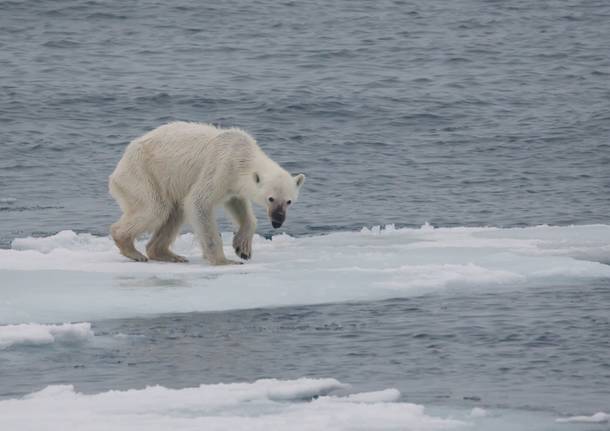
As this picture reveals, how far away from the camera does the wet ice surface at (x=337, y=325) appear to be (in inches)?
335

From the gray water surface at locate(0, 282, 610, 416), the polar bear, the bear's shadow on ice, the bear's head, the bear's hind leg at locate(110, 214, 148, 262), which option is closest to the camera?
the gray water surface at locate(0, 282, 610, 416)

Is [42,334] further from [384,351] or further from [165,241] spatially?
[165,241]

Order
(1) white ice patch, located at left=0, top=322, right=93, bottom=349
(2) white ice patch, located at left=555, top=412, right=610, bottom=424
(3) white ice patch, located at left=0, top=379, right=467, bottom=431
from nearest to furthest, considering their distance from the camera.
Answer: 1. (3) white ice patch, located at left=0, top=379, right=467, bottom=431
2. (2) white ice patch, located at left=555, top=412, right=610, bottom=424
3. (1) white ice patch, located at left=0, top=322, right=93, bottom=349

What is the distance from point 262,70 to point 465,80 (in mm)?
3559

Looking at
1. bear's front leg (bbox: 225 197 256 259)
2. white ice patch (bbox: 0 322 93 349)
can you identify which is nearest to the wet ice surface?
white ice patch (bbox: 0 322 93 349)

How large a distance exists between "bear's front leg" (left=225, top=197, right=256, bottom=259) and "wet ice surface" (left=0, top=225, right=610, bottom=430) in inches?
5.4

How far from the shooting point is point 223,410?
26.6ft

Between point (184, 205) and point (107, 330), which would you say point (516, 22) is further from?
point (107, 330)

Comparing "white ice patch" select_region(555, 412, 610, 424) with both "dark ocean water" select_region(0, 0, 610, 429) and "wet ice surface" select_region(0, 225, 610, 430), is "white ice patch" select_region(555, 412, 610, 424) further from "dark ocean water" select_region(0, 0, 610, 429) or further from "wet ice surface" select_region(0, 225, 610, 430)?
"dark ocean water" select_region(0, 0, 610, 429)

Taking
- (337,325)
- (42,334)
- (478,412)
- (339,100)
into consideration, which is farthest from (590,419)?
(339,100)

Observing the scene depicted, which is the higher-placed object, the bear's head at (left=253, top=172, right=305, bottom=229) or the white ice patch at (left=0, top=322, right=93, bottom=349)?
the bear's head at (left=253, top=172, right=305, bottom=229)

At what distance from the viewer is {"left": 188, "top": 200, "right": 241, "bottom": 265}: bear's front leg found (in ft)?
39.4

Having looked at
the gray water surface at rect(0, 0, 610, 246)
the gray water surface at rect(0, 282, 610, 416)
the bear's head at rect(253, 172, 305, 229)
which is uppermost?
the bear's head at rect(253, 172, 305, 229)

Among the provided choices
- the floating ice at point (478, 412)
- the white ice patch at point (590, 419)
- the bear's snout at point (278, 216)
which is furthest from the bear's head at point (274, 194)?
the white ice patch at point (590, 419)
